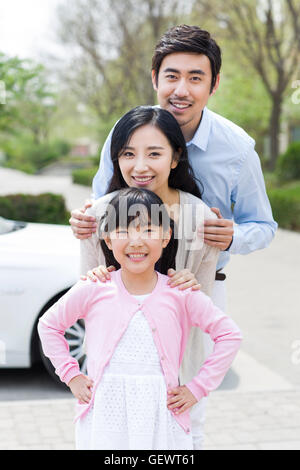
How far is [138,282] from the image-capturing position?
8.11 feet

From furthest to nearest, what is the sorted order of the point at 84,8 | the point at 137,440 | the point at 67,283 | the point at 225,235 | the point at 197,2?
the point at 84,8
the point at 197,2
the point at 67,283
the point at 225,235
the point at 137,440

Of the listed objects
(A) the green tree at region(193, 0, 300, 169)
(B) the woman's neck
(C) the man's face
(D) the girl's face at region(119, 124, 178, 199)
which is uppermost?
(A) the green tree at region(193, 0, 300, 169)

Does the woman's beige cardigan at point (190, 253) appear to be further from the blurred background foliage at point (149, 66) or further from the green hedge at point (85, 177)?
the green hedge at point (85, 177)

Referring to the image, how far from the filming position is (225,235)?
262 centimetres

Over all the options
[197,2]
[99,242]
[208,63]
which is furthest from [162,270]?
[197,2]

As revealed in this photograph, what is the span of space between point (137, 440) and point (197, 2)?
2008 cm

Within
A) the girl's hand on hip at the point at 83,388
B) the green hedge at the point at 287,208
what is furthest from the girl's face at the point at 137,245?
the green hedge at the point at 287,208

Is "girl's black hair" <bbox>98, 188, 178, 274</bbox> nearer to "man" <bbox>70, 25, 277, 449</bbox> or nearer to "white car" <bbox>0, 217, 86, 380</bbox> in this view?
"man" <bbox>70, 25, 277, 449</bbox>

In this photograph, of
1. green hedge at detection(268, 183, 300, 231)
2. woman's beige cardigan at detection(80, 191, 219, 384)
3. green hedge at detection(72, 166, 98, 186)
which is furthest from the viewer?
green hedge at detection(72, 166, 98, 186)

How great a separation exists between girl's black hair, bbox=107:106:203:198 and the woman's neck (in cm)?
36

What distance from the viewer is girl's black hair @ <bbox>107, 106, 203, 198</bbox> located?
249cm

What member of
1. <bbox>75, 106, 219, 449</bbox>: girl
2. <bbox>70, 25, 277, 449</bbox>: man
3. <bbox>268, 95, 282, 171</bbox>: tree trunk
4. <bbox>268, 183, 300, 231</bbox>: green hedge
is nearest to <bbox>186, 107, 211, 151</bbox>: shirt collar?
<bbox>70, 25, 277, 449</bbox>: man

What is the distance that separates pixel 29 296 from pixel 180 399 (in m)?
2.89
